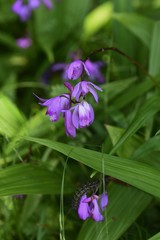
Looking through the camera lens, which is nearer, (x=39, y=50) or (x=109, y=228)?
(x=109, y=228)

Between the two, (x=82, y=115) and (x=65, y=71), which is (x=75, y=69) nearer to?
(x=82, y=115)

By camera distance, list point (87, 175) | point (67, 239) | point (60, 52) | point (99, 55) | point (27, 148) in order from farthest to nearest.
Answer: point (60, 52) → point (99, 55) → point (87, 175) → point (27, 148) → point (67, 239)

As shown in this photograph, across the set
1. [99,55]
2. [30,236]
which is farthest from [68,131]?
[99,55]

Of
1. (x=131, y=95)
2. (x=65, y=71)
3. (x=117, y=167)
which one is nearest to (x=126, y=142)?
(x=117, y=167)

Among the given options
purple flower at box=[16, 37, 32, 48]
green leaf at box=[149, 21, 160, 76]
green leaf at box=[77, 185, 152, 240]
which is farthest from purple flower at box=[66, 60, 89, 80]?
purple flower at box=[16, 37, 32, 48]

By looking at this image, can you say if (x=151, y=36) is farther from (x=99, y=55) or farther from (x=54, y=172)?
(x=54, y=172)

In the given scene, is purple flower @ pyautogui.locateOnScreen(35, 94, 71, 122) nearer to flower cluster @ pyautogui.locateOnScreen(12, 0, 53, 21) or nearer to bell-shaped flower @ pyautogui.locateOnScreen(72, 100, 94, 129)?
bell-shaped flower @ pyautogui.locateOnScreen(72, 100, 94, 129)
